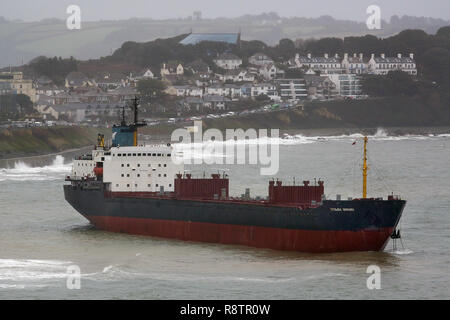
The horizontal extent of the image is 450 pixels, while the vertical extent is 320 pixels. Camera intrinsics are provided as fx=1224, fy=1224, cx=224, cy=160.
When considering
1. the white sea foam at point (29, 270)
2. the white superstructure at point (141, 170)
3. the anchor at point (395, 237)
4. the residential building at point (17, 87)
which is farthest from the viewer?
the residential building at point (17, 87)

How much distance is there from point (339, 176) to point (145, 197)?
31801mm

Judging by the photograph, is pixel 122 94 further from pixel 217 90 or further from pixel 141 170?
pixel 141 170

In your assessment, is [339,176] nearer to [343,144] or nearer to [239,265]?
[239,265]

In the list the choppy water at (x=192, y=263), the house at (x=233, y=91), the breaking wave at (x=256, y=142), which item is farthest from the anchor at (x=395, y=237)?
the house at (x=233, y=91)

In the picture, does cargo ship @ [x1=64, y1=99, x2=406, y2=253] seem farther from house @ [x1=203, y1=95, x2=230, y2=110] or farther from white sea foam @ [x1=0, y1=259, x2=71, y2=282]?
house @ [x1=203, y1=95, x2=230, y2=110]

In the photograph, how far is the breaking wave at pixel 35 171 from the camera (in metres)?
82.6

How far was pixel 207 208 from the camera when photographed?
167ft

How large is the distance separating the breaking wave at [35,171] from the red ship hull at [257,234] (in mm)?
27879

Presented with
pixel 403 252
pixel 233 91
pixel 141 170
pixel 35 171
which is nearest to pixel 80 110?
pixel 233 91

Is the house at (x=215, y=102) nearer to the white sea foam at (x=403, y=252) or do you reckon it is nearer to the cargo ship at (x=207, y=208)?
the cargo ship at (x=207, y=208)

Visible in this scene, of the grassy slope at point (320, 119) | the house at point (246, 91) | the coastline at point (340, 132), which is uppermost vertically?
the house at point (246, 91)

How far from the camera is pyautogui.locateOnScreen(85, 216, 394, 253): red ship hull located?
155 feet

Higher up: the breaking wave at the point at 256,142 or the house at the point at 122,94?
the house at the point at 122,94
